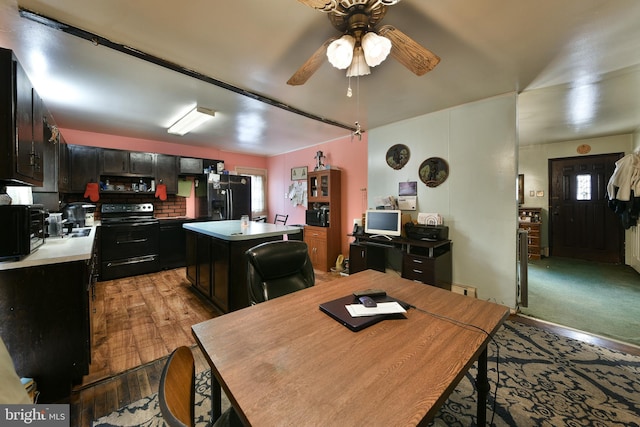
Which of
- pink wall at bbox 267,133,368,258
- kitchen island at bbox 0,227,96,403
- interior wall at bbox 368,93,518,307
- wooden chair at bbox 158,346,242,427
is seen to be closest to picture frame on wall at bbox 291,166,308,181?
pink wall at bbox 267,133,368,258

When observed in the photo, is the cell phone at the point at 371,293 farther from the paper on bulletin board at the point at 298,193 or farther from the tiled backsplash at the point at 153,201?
the tiled backsplash at the point at 153,201

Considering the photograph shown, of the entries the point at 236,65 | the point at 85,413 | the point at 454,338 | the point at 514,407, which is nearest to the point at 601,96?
the point at 514,407

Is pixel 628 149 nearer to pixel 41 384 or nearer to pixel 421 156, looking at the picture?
pixel 421 156

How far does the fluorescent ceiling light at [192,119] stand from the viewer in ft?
10.3

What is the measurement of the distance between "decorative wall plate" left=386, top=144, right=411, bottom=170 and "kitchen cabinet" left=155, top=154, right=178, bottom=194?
13.2 ft

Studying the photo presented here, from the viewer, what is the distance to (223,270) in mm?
2656

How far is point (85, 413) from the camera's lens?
1531 millimetres

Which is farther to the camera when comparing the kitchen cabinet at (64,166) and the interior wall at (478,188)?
the kitchen cabinet at (64,166)

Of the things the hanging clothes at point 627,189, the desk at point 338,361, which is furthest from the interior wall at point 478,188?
the hanging clothes at point 627,189

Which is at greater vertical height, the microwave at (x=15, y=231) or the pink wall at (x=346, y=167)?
the pink wall at (x=346, y=167)

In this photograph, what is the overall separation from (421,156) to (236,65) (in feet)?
8.57

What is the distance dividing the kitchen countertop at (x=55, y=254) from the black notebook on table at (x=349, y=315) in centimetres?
175

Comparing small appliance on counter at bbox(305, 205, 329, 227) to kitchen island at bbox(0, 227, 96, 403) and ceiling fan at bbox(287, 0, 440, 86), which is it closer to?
ceiling fan at bbox(287, 0, 440, 86)

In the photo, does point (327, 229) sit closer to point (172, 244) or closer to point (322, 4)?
point (172, 244)
